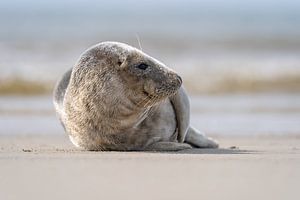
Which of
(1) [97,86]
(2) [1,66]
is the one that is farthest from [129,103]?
(2) [1,66]

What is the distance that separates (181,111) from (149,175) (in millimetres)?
2296

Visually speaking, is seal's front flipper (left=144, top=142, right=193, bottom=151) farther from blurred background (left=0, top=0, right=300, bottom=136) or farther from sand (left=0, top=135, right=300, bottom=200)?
blurred background (left=0, top=0, right=300, bottom=136)

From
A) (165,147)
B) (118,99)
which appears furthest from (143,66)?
(165,147)

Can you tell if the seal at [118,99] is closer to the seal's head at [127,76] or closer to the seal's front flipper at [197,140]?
the seal's head at [127,76]

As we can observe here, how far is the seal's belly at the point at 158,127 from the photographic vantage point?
7719mm

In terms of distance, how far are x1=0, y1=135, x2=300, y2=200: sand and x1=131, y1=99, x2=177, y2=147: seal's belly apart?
0.38 m

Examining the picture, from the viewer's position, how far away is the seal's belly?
304 inches

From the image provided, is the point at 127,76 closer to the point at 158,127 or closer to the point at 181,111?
the point at 158,127

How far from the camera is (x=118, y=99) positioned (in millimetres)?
7480

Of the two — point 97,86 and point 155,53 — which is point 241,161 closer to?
point 97,86

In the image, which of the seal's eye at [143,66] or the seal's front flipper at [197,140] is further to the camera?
the seal's front flipper at [197,140]

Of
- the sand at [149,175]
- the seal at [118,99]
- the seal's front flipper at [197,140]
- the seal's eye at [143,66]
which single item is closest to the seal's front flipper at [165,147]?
the seal at [118,99]

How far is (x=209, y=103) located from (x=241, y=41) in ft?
55.7

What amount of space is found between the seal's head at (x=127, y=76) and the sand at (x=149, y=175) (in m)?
0.51
